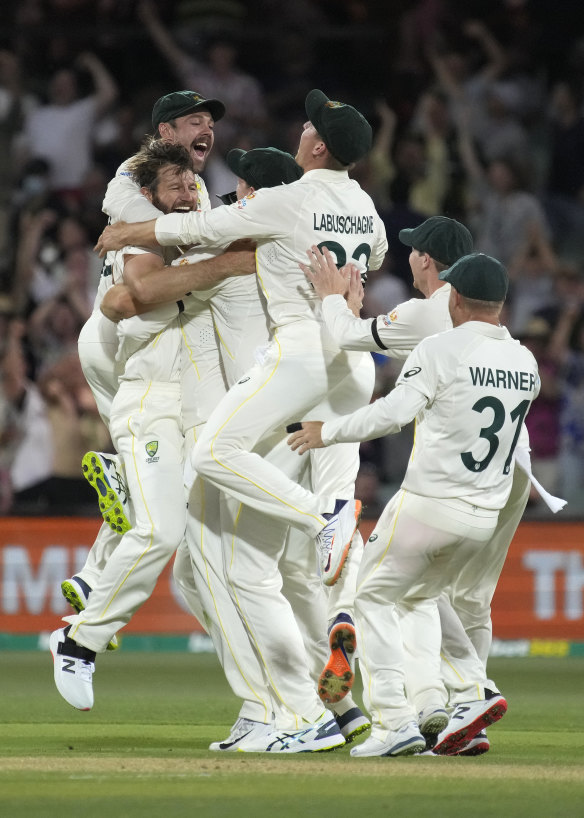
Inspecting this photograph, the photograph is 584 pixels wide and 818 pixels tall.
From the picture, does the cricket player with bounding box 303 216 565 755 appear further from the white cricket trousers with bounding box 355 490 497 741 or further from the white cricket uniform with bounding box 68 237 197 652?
the white cricket uniform with bounding box 68 237 197 652

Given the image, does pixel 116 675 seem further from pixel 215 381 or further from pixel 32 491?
pixel 215 381

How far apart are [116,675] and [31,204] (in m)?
6.10

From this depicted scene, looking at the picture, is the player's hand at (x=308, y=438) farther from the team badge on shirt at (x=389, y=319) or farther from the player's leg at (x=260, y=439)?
the team badge on shirt at (x=389, y=319)

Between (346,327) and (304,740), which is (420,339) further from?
(304,740)

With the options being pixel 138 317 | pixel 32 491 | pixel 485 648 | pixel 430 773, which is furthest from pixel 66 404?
pixel 430 773

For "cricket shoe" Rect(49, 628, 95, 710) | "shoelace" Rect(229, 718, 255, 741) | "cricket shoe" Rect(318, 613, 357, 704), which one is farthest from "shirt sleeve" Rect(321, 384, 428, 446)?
"cricket shoe" Rect(49, 628, 95, 710)

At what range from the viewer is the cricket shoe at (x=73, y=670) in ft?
22.2

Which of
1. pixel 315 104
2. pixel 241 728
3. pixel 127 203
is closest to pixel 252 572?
pixel 241 728

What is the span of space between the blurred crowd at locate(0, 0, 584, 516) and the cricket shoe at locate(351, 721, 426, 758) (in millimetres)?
7453

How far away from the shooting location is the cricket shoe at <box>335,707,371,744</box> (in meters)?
6.98

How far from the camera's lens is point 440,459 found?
609 centimetres

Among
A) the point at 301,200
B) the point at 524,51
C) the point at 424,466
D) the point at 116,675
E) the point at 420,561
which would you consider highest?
the point at 524,51

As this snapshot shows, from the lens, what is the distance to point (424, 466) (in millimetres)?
6125

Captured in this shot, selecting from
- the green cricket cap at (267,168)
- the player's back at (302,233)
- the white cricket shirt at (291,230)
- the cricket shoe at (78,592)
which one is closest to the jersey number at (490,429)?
the white cricket shirt at (291,230)
